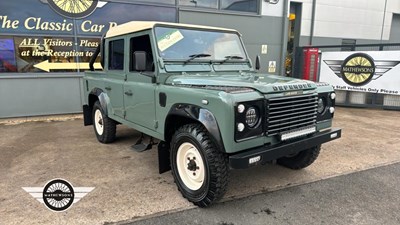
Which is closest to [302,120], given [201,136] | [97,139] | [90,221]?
[201,136]

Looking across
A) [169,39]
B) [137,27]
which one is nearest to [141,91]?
[169,39]

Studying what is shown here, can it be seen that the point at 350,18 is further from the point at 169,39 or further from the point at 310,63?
the point at 169,39

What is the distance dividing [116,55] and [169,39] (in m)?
1.35

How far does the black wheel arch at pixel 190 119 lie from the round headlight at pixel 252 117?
32cm

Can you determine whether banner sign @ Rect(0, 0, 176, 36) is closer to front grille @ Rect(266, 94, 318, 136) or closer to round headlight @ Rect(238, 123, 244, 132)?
front grille @ Rect(266, 94, 318, 136)

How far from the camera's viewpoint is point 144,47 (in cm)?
420

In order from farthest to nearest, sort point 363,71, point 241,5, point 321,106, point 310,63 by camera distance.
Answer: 1. point 310,63
2. point 241,5
3. point 363,71
4. point 321,106

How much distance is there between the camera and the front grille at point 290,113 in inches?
122

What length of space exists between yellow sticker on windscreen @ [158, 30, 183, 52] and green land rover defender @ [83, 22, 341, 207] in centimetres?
1

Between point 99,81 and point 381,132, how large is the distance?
6.01 m

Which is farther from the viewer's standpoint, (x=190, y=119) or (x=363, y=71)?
(x=363, y=71)

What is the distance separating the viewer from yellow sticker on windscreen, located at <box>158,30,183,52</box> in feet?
13.0

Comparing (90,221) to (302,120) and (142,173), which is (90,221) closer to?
(142,173)

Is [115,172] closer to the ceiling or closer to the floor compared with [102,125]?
closer to the floor
